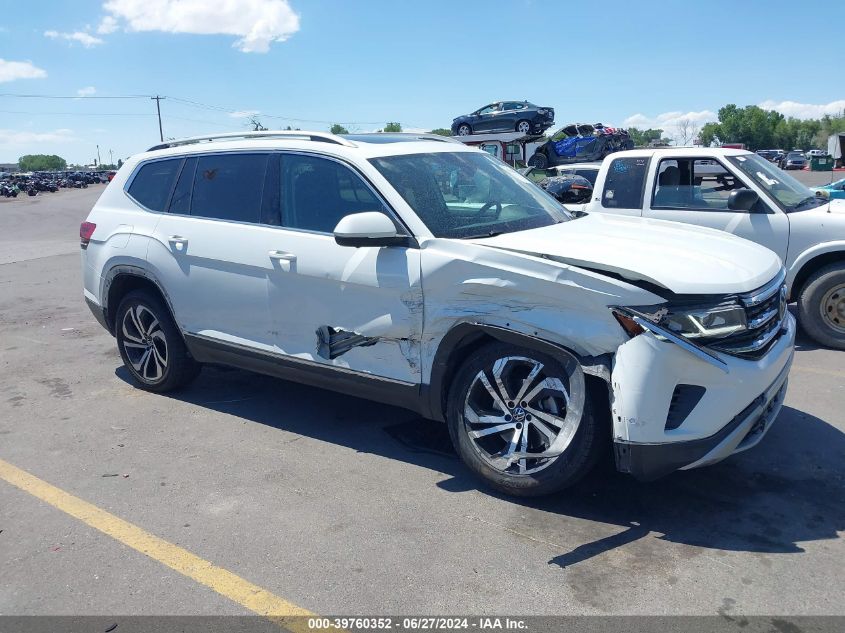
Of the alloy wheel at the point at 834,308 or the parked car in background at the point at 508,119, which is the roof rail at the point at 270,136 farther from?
the parked car in background at the point at 508,119

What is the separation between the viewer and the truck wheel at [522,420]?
12.0 feet

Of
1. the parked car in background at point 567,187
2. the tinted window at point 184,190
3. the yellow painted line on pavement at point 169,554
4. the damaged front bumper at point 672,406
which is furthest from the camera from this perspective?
the parked car in background at point 567,187

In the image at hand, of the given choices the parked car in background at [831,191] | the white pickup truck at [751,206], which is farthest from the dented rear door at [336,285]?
the parked car in background at [831,191]

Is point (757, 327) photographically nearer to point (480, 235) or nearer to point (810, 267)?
point (480, 235)

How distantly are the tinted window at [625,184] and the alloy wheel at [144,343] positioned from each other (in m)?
4.56

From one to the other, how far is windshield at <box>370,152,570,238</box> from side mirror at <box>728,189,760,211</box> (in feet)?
8.30

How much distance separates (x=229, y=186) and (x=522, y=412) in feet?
8.83

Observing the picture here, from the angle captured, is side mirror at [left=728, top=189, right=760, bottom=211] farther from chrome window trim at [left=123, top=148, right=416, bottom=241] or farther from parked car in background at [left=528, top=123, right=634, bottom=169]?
parked car in background at [left=528, top=123, right=634, bottom=169]

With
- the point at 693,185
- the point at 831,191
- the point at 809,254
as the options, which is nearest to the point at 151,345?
the point at 693,185

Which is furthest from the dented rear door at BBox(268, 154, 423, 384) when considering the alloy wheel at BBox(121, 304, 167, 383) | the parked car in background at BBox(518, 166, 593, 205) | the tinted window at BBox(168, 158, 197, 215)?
the parked car in background at BBox(518, 166, 593, 205)

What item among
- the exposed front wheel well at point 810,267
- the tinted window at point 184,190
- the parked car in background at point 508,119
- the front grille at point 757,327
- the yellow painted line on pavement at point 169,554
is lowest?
the yellow painted line on pavement at point 169,554

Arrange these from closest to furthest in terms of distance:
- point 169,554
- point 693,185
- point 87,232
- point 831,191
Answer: point 169,554, point 87,232, point 693,185, point 831,191

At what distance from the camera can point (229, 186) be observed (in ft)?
17.0

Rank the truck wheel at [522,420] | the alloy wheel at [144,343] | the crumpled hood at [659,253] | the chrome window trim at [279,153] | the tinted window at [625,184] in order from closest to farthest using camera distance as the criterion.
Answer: the crumpled hood at [659,253] < the truck wheel at [522,420] < the chrome window trim at [279,153] < the alloy wheel at [144,343] < the tinted window at [625,184]
